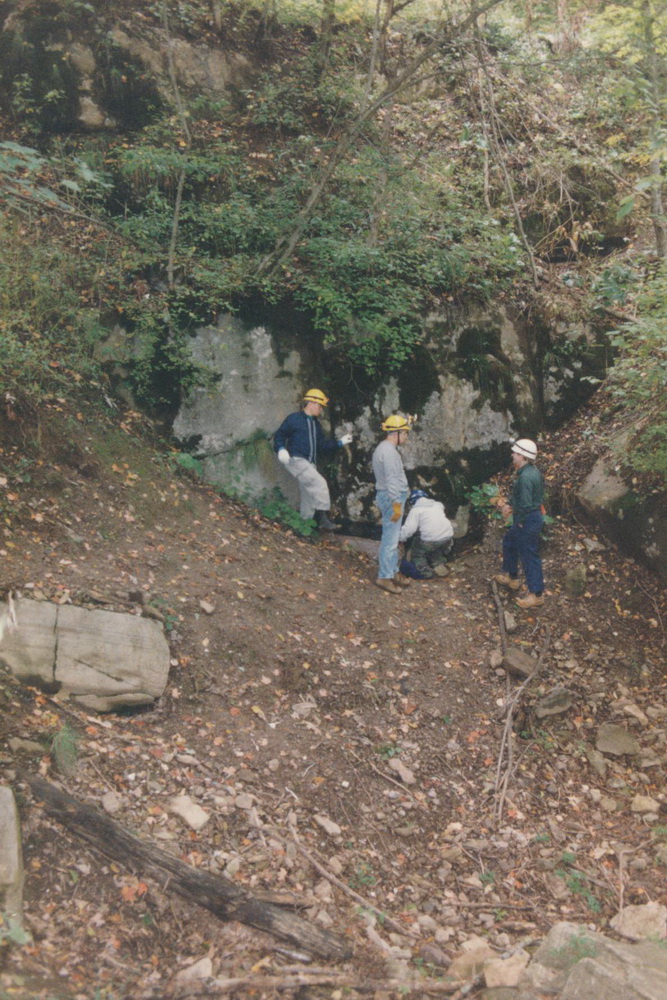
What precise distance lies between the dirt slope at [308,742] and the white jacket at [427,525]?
0.47 meters

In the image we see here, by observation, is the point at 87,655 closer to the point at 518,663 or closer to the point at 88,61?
the point at 518,663

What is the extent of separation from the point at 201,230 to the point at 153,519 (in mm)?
4369

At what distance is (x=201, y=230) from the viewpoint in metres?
9.98

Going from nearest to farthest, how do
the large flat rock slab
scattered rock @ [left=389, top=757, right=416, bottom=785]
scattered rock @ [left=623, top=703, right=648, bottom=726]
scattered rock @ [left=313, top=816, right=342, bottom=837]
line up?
scattered rock @ [left=313, top=816, right=342, bottom=837] < the large flat rock slab < scattered rock @ [left=389, top=757, right=416, bottom=785] < scattered rock @ [left=623, top=703, right=648, bottom=726]

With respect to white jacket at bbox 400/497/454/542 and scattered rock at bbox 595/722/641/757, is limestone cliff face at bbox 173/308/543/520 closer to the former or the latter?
white jacket at bbox 400/497/454/542

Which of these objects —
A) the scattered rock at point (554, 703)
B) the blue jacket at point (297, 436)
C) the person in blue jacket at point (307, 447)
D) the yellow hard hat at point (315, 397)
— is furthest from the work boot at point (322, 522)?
the scattered rock at point (554, 703)

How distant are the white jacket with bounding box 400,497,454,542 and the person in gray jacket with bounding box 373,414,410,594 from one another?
0.99 feet

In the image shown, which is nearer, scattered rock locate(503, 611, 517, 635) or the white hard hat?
scattered rock locate(503, 611, 517, 635)

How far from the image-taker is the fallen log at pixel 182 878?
4.35 metres

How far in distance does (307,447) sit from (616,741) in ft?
15.4

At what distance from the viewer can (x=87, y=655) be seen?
18.7 ft

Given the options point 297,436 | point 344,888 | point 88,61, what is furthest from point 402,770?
point 88,61

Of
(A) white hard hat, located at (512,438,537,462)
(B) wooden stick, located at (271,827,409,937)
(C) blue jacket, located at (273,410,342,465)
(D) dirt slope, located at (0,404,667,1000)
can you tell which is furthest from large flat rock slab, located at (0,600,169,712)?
(A) white hard hat, located at (512,438,537,462)

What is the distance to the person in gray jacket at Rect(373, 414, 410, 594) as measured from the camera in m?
8.56
